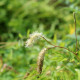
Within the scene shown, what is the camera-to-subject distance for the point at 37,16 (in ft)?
10.5

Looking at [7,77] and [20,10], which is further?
[20,10]

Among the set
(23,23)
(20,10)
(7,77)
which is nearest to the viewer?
(7,77)

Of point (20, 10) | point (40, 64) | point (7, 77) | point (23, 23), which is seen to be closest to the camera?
point (40, 64)

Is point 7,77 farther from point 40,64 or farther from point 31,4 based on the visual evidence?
point 31,4

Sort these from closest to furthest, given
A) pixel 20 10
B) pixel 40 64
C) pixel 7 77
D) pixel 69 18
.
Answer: pixel 40 64, pixel 7 77, pixel 69 18, pixel 20 10

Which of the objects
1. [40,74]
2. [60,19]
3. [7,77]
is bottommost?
[7,77]

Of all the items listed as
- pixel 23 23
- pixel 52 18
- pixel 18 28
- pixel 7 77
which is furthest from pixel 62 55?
pixel 52 18

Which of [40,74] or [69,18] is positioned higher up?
[69,18]

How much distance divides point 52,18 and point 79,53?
2.40 metres

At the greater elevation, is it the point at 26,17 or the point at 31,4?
the point at 31,4

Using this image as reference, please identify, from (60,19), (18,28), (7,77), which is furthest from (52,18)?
(7,77)

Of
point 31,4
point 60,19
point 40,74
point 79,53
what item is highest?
point 31,4

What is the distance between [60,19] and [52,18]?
15 centimetres

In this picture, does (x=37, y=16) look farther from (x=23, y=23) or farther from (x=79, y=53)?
(x=79, y=53)
